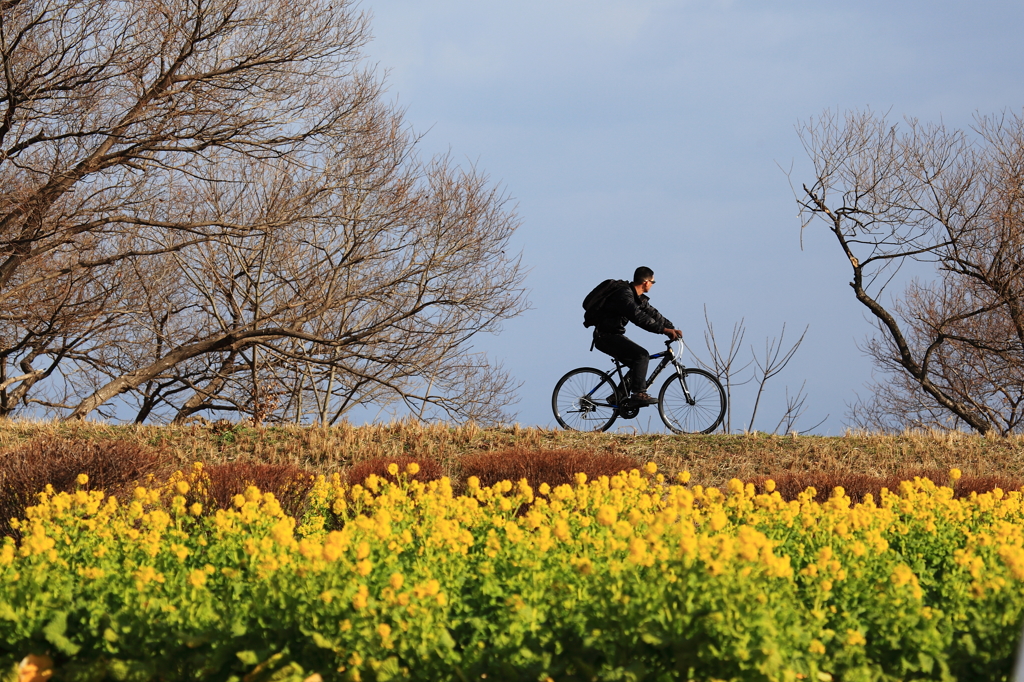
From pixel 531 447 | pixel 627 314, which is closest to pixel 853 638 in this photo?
pixel 531 447

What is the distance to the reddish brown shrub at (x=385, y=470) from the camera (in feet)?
26.5

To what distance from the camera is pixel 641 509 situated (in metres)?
4.93

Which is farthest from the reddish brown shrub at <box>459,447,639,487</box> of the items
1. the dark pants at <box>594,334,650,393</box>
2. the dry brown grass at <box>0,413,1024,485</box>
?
the dark pants at <box>594,334,650,393</box>

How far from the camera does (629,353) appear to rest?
10.4 m

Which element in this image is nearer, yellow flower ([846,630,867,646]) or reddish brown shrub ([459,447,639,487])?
yellow flower ([846,630,867,646])

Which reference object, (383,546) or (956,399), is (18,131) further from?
(956,399)

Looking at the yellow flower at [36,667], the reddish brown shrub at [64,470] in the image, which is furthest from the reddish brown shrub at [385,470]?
the yellow flower at [36,667]

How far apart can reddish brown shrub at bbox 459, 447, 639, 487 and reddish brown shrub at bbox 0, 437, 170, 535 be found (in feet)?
9.78

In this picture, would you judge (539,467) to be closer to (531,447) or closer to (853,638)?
(531,447)

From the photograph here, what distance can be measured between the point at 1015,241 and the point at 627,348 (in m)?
11.2

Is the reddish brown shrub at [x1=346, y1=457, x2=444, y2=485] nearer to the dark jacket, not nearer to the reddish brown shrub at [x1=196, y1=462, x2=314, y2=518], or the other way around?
the reddish brown shrub at [x1=196, y1=462, x2=314, y2=518]

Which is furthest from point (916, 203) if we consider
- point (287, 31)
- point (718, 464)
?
point (287, 31)

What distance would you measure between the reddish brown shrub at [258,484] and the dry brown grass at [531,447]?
1337 mm

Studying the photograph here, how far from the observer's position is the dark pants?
33.9ft
